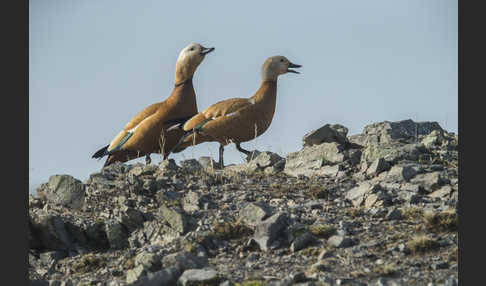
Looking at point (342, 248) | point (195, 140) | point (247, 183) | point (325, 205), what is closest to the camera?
point (342, 248)

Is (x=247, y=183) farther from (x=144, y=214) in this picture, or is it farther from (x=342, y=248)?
(x=342, y=248)

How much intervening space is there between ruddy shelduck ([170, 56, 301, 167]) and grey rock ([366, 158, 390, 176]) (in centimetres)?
284

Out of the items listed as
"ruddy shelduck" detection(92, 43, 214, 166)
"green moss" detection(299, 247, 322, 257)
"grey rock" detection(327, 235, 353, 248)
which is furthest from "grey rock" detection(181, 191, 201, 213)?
"ruddy shelduck" detection(92, 43, 214, 166)

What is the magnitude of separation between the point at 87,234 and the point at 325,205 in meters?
4.27

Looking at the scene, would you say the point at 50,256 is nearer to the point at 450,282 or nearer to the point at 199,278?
the point at 199,278

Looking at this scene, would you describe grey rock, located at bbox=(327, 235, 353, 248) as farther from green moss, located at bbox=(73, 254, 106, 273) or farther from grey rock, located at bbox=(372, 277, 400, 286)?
green moss, located at bbox=(73, 254, 106, 273)

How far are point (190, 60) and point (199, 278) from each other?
8243mm

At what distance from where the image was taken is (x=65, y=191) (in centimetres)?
1430

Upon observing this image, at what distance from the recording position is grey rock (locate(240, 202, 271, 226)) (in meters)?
11.4

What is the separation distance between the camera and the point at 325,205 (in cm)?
1255

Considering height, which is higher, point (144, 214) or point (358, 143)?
point (358, 143)

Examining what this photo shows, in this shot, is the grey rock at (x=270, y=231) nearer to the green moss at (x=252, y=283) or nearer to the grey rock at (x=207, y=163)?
the green moss at (x=252, y=283)

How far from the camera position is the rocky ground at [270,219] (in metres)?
9.74

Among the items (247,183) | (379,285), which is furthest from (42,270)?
(379,285)
